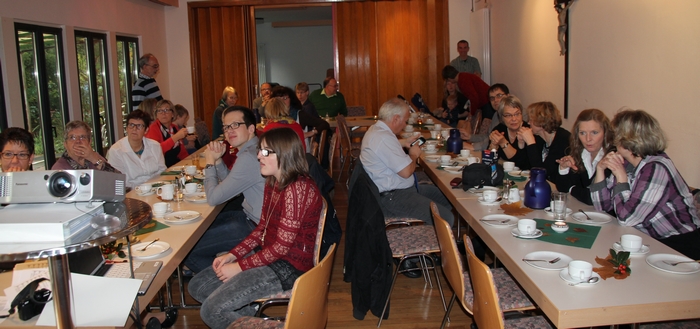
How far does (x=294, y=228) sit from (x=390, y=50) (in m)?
8.66

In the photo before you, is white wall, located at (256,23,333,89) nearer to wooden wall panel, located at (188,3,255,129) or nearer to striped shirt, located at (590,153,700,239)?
wooden wall panel, located at (188,3,255,129)

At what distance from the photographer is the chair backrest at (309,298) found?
1.94m

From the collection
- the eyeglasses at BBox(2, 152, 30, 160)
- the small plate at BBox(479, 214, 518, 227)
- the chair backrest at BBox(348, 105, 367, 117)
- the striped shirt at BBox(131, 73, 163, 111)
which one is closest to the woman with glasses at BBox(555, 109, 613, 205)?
the small plate at BBox(479, 214, 518, 227)

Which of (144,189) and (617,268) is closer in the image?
(617,268)

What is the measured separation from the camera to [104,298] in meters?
1.44

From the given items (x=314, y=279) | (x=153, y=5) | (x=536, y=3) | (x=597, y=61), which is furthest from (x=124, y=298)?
(x=153, y=5)

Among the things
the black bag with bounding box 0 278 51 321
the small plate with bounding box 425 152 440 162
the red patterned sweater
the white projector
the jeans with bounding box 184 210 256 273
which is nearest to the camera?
the white projector

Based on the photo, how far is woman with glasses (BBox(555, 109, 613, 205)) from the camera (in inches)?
126

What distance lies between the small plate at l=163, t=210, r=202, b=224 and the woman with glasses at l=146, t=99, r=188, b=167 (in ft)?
7.49

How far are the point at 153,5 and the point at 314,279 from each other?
9.16 meters

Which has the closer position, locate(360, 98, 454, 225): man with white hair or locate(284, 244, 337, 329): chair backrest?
locate(284, 244, 337, 329): chair backrest

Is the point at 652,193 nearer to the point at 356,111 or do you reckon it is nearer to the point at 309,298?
the point at 309,298

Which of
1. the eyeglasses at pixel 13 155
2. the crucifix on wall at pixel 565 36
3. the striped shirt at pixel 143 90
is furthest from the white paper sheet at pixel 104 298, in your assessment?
the striped shirt at pixel 143 90

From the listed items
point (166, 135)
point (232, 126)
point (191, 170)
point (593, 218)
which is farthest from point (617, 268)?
point (166, 135)
